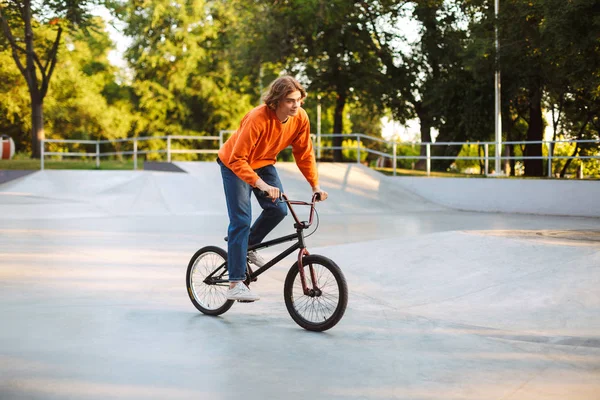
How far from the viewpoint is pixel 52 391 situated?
4.76 meters

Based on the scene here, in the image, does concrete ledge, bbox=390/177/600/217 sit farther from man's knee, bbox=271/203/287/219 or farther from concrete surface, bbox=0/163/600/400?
man's knee, bbox=271/203/287/219

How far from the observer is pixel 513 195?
73.3 ft

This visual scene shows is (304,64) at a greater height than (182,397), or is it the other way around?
(304,64)

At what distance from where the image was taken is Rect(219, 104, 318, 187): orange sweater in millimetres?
6332

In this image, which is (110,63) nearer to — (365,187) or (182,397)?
(365,187)

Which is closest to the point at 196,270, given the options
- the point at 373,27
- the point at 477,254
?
the point at 477,254

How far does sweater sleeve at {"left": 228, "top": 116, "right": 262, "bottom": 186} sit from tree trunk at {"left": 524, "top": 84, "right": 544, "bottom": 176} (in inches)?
1031

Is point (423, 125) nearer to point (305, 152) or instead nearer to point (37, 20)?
point (37, 20)

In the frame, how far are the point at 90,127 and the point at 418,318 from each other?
52.1 metres

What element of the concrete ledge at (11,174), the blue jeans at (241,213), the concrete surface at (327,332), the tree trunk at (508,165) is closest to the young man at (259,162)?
the blue jeans at (241,213)

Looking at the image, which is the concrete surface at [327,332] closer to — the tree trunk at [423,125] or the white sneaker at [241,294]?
the white sneaker at [241,294]

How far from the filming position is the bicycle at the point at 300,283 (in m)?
6.28

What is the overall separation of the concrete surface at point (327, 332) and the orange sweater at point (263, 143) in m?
1.27

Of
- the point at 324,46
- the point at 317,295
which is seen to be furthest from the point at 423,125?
the point at 317,295
